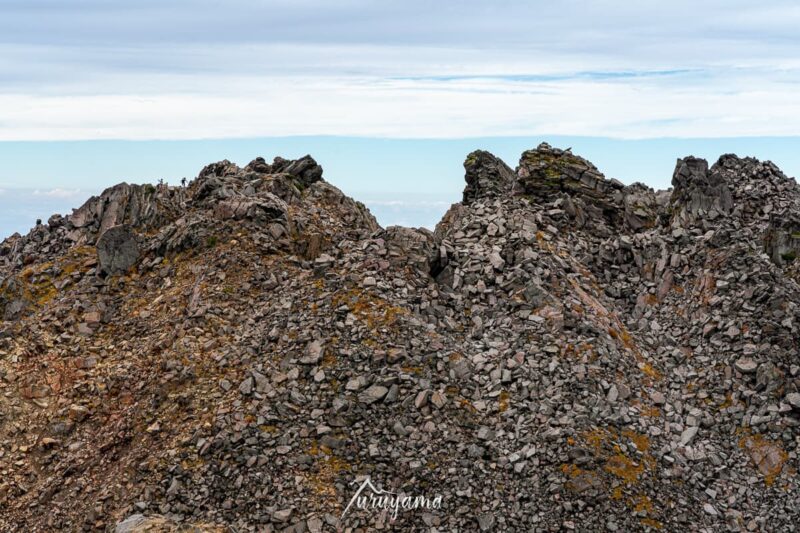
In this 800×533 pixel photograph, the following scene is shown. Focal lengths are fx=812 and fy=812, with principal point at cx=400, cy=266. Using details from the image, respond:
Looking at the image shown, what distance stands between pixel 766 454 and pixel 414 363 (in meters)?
12.3

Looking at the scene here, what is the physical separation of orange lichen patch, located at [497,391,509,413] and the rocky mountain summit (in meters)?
0.08

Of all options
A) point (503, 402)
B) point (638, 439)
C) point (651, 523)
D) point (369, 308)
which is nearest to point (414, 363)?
point (369, 308)

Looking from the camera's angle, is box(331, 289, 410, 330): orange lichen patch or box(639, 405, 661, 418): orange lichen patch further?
box(331, 289, 410, 330): orange lichen patch

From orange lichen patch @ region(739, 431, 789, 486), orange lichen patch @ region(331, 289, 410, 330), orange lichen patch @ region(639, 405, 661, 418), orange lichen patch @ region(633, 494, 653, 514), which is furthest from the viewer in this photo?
orange lichen patch @ region(331, 289, 410, 330)

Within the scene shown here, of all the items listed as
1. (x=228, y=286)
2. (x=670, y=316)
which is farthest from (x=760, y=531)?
(x=228, y=286)

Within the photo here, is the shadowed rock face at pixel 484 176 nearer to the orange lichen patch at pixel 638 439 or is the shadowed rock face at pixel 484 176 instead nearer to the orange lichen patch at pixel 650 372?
the orange lichen patch at pixel 650 372

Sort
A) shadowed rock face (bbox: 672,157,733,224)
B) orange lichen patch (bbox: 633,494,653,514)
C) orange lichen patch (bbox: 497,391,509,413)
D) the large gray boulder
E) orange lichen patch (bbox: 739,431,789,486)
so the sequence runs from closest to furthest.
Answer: orange lichen patch (bbox: 633,494,653,514)
orange lichen patch (bbox: 739,431,789,486)
orange lichen patch (bbox: 497,391,509,413)
the large gray boulder
shadowed rock face (bbox: 672,157,733,224)

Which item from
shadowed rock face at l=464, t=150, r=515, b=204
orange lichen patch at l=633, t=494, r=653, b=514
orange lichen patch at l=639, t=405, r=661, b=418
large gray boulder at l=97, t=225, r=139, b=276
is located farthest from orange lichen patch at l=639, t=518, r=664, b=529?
large gray boulder at l=97, t=225, r=139, b=276

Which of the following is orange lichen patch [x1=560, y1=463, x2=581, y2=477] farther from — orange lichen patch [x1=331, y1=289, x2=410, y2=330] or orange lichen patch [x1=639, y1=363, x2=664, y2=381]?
orange lichen patch [x1=331, y1=289, x2=410, y2=330]

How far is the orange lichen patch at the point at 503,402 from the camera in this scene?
92.1 feet

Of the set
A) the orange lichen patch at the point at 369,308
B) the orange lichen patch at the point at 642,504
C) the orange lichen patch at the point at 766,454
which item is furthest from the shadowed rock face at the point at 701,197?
the orange lichen patch at the point at 642,504

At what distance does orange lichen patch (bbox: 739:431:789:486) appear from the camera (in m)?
26.8

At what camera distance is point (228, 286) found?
1313 inches

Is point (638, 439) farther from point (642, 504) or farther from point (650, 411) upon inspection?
point (642, 504)
